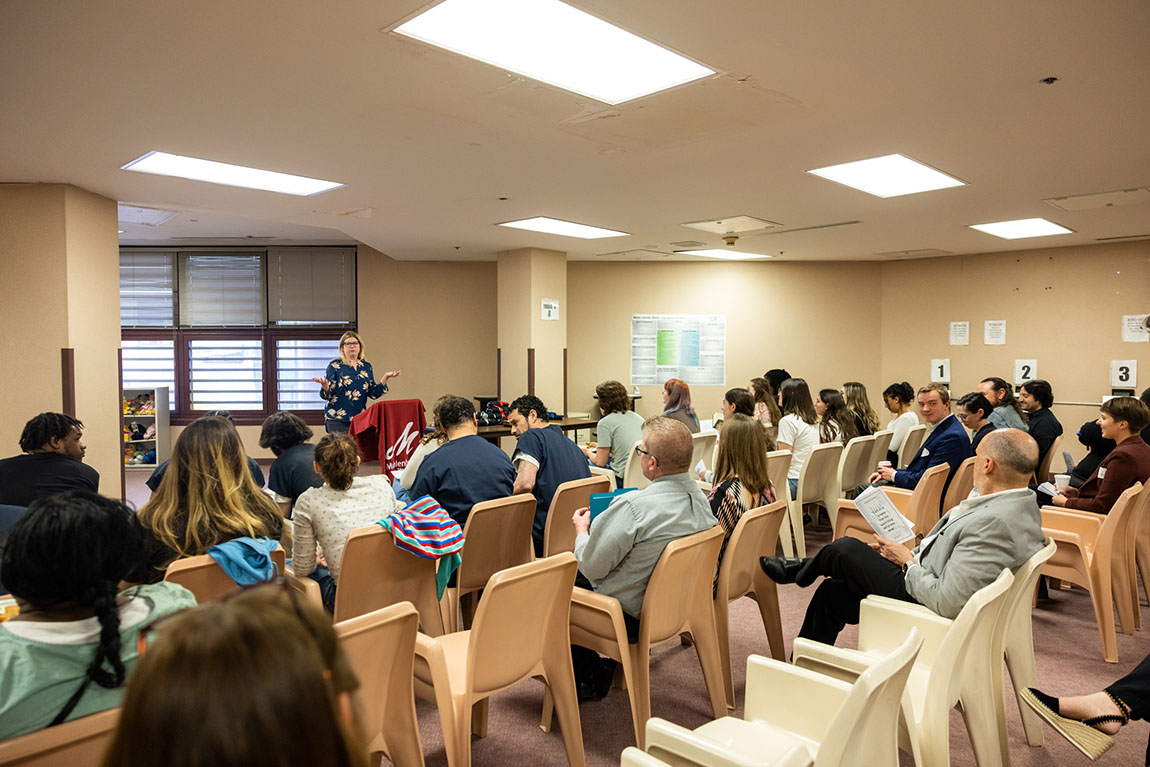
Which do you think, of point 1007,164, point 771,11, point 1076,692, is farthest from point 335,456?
point 1007,164

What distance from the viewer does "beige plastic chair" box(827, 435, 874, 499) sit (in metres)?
5.53

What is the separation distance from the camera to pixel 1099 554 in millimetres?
3725

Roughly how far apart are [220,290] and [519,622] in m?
9.02

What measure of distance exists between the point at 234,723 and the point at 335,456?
2452mm

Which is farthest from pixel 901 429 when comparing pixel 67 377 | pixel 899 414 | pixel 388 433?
pixel 67 377

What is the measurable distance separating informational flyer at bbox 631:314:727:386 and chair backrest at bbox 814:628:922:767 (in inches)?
331

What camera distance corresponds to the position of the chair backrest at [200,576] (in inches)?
94.0

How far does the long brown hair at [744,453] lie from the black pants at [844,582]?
53 centimetres

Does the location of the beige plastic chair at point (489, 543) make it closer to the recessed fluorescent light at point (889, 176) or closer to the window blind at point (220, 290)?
the recessed fluorescent light at point (889, 176)

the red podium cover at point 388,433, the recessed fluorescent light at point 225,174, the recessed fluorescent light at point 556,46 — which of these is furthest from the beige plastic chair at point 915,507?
the recessed fluorescent light at point 225,174

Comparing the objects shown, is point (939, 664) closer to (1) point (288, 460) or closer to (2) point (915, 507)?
(2) point (915, 507)

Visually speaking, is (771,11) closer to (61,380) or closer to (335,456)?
(335,456)

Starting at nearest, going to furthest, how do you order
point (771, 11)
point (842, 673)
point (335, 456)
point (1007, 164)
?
point (842, 673)
point (771, 11)
point (335, 456)
point (1007, 164)

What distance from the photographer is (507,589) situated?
223 cm
